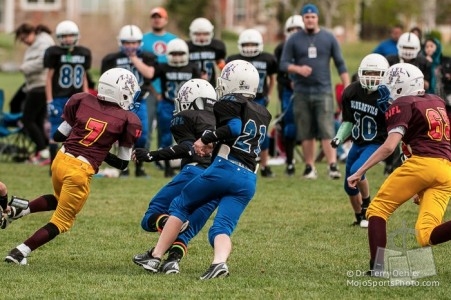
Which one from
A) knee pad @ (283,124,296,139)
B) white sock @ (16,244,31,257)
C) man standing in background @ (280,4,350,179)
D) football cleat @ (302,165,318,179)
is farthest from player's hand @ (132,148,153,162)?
knee pad @ (283,124,296,139)

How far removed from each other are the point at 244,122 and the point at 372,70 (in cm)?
220

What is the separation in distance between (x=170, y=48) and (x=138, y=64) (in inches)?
19.7

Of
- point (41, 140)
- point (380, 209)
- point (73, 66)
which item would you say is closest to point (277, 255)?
point (380, 209)

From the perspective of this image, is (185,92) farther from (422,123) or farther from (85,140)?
(422,123)

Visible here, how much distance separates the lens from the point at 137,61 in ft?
47.2

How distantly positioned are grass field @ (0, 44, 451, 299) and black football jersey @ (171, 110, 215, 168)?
0.94 meters

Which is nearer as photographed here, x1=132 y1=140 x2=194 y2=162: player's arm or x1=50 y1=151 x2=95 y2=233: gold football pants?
x1=132 y1=140 x2=194 y2=162: player's arm

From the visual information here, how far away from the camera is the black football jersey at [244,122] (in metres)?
7.99

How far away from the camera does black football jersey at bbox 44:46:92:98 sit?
14.5m

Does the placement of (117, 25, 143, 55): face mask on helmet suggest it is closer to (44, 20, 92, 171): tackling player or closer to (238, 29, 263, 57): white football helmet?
(44, 20, 92, 171): tackling player

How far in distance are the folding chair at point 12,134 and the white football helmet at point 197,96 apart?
7972 millimetres

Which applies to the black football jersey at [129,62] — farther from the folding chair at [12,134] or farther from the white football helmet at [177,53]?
the folding chair at [12,134]

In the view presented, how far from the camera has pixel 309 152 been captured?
14305 mm

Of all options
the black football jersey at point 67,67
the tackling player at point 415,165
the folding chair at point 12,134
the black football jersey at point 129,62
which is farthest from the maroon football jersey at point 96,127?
the folding chair at point 12,134
